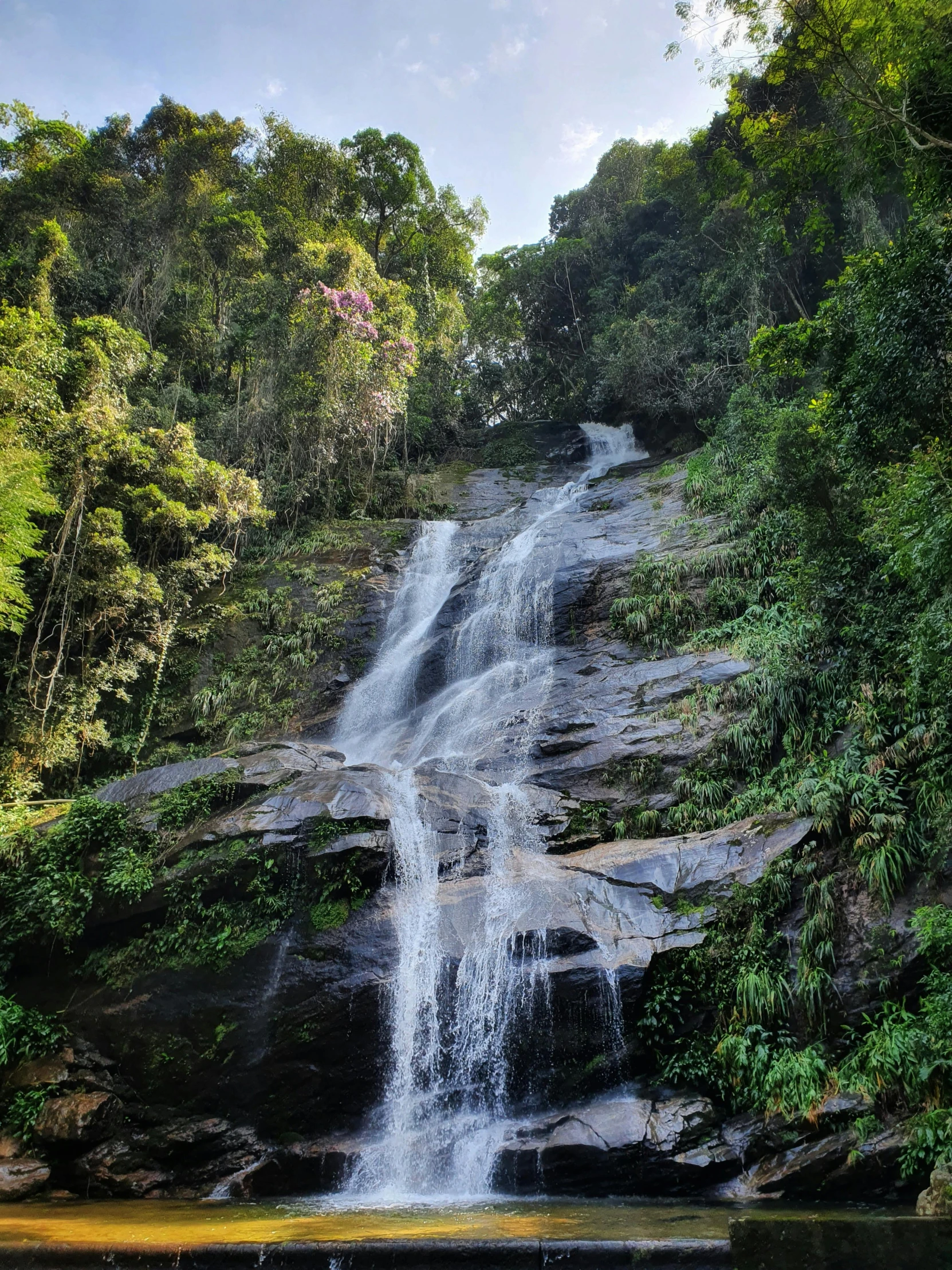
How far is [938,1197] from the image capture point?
488 cm

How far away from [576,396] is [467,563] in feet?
53.1

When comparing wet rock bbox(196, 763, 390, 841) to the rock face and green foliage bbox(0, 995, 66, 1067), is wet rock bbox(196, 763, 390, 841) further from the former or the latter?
green foliage bbox(0, 995, 66, 1067)

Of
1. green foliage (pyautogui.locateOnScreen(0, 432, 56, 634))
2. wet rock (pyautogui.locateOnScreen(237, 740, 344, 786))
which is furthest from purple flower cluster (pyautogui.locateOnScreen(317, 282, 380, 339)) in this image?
wet rock (pyautogui.locateOnScreen(237, 740, 344, 786))

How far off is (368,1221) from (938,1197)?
4158 mm

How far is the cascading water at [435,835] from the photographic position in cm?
729

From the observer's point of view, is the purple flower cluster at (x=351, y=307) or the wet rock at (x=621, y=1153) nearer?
the wet rock at (x=621, y=1153)

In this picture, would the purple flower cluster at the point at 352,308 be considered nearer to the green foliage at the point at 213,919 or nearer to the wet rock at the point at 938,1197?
the green foliage at the point at 213,919

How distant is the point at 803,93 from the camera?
20.8m

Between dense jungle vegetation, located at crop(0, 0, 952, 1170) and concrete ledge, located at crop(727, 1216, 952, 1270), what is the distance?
2.29 m

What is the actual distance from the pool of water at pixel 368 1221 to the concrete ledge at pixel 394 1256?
0.08 metres

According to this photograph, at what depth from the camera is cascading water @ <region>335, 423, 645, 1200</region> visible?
729cm

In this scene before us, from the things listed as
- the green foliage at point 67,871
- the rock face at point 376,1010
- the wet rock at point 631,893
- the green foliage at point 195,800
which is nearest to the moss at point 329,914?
the rock face at point 376,1010

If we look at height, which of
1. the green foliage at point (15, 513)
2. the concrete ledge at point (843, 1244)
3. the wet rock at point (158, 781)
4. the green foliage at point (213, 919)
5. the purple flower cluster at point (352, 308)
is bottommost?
the concrete ledge at point (843, 1244)

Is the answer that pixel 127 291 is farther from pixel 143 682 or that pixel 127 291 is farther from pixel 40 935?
pixel 40 935
